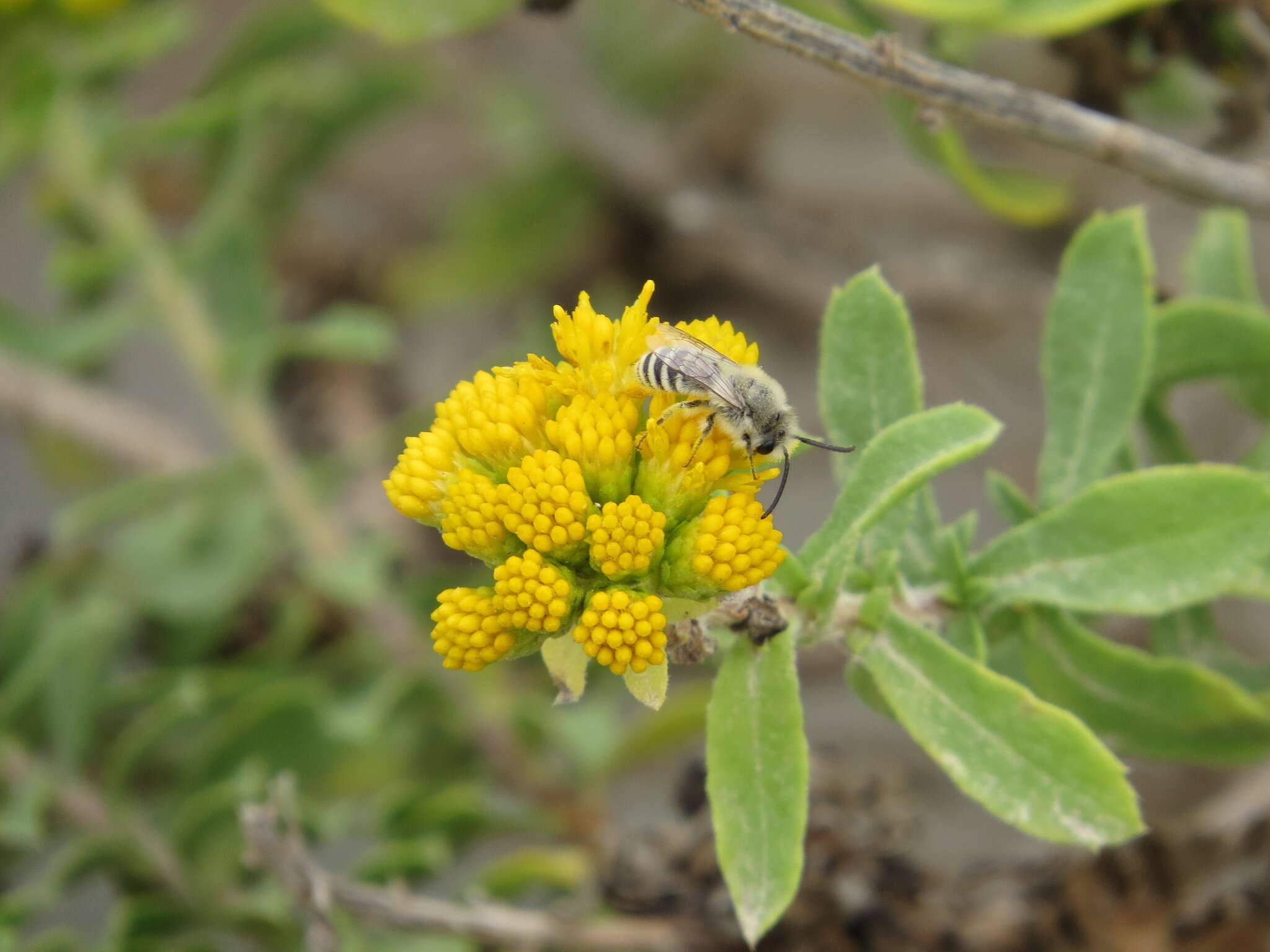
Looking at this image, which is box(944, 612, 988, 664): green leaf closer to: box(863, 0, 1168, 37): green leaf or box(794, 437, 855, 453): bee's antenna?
box(794, 437, 855, 453): bee's antenna

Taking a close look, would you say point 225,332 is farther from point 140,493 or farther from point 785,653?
point 785,653

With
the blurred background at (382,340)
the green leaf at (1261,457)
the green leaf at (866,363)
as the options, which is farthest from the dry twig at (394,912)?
the green leaf at (1261,457)

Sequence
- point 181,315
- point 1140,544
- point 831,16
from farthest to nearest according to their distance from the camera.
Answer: point 181,315 → point 831,16 → point 1140,544

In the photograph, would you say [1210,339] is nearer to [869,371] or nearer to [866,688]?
[869,371]

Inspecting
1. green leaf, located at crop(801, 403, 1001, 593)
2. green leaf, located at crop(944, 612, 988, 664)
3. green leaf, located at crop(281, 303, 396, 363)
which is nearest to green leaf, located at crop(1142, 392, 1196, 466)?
green leaf, located at crop(944, 612, 988, 664)

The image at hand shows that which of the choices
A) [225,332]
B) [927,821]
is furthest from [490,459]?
[927,821]

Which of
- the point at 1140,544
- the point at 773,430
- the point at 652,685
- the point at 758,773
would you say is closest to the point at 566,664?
the point at 652,685

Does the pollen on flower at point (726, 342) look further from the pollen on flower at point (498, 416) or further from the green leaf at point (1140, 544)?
the green leaf at point (1140, 544)
